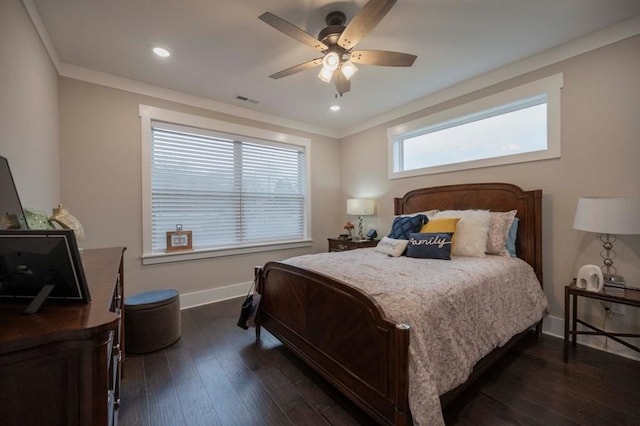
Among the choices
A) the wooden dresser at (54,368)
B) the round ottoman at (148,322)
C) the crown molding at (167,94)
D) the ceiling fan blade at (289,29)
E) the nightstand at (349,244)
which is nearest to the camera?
the wooden dresser at (54,368)

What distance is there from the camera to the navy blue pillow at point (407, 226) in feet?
9.57

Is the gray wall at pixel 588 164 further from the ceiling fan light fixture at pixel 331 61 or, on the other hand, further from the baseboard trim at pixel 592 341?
the ceiling fan light fixture at pixel 331 61

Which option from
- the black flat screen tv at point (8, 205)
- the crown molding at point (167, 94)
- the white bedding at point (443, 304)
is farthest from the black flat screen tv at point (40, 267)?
the crown molding at point (167, 94)

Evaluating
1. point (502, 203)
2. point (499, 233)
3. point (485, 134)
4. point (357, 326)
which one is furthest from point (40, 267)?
point (485, 134)

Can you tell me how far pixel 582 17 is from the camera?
2111 millimetres

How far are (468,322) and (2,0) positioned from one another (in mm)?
3323

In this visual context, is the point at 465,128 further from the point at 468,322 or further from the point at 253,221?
the point at 253,221

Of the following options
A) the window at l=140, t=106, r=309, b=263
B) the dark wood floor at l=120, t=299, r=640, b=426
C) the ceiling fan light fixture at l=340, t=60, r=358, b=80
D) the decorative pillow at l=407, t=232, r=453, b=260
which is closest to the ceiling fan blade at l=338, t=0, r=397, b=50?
the ceiling fan light fixture at l=340, t=60, r=358, b=80

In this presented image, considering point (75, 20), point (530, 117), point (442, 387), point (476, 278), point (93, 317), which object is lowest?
point (442, 387)

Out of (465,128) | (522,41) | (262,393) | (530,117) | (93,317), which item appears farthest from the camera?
(465,128)

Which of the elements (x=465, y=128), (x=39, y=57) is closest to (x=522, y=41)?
(x=465, y=128)

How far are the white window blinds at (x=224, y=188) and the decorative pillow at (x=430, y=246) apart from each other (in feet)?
7.42

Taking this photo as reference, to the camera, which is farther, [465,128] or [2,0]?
[465,128]

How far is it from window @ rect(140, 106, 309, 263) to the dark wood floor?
1.56 meters
